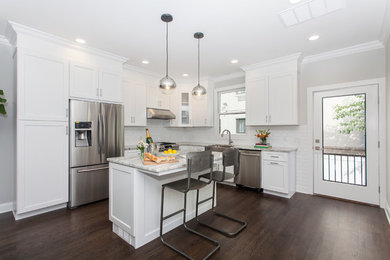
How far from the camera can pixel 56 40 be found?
293 centimetres

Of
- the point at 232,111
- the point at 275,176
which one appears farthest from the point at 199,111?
the point at 275,176

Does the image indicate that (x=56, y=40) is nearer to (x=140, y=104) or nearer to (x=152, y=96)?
(x=140, y=104)

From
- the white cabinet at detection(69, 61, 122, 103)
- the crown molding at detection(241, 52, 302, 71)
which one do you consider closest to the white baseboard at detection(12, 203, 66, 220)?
the white cabinet at detection(69, 61, 122, 103)

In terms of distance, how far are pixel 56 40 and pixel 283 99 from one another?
13.2ft

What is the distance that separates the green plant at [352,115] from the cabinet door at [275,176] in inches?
48.0

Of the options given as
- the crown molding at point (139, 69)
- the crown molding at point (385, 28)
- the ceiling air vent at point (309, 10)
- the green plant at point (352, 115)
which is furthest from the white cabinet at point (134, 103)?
the crown molding at point (385, 28)

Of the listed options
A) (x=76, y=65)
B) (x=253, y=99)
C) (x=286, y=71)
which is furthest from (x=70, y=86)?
(x=286, y=71)

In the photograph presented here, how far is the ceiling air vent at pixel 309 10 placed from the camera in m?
2.14

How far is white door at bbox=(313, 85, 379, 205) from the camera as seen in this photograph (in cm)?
315

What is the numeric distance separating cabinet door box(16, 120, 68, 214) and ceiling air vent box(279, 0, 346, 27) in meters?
3.51

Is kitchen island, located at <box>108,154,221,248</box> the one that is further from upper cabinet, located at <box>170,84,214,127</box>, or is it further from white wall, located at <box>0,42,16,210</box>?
upper cabinet, located at <box>170,84,214,127</box>

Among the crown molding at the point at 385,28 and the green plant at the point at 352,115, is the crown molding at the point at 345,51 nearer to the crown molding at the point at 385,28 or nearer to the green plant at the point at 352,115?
the crown molding at the point at 385,28

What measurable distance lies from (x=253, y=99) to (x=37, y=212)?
426 centimetres

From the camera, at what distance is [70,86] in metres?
3.07
